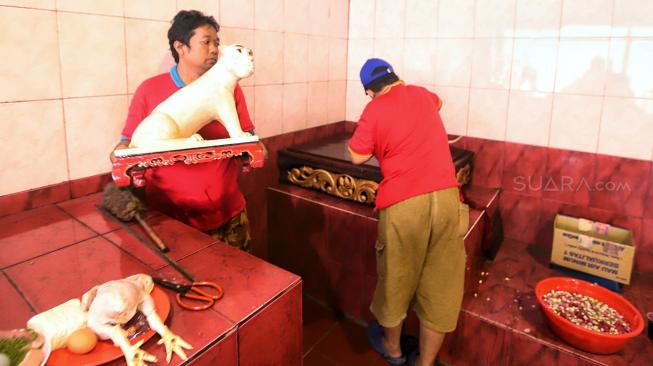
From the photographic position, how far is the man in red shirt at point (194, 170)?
54.4 inches

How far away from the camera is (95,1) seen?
4.89 ft

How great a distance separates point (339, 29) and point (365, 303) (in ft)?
5.49

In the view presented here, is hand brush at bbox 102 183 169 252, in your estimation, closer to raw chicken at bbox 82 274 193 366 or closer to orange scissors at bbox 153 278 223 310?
orange scissors at bbox 153 278 223 310

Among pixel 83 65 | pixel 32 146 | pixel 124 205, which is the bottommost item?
pixel 124 205

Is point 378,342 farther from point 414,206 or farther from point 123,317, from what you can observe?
point 123,317

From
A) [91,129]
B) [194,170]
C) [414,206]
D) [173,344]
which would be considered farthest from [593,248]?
[91,129]

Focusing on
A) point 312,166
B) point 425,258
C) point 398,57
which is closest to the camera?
point 425,258

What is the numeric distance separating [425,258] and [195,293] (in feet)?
3.33

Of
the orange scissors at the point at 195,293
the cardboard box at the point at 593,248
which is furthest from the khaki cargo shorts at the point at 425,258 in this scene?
the orange scissors at the point at 195,293

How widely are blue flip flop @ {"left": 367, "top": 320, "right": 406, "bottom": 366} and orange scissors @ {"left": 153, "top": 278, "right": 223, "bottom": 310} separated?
118cm

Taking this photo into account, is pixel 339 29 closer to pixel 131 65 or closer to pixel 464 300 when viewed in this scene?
pixel 131 65

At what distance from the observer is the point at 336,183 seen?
226 centimetres

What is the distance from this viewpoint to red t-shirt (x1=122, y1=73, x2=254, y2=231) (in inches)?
56.9

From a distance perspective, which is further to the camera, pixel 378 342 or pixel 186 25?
pixel 378 342
